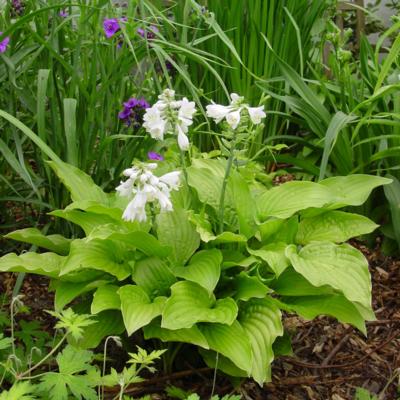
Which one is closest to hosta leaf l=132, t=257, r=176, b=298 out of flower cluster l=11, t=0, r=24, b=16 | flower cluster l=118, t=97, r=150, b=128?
flower cluster l=118, t=97, r=150, b=128

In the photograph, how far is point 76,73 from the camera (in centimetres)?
199

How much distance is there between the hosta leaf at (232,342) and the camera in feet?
5.09

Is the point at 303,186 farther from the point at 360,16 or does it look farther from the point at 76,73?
the point at 360,16

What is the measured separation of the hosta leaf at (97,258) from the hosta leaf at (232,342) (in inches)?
10.4

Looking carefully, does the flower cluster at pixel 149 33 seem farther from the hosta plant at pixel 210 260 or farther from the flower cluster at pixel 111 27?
the hosta plant at pixel 210 260

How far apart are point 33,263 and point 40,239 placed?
11cm

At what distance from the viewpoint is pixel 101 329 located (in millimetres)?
1712

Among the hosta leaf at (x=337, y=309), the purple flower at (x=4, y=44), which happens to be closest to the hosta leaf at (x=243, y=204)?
the hosta leaf at (x=337, y=309)

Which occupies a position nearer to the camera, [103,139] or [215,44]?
[103,139]

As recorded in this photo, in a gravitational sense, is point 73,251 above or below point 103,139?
below

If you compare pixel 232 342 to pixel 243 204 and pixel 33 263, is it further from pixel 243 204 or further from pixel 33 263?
pixel 33 263

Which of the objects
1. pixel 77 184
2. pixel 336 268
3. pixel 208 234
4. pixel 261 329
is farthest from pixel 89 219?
pixel 336 268

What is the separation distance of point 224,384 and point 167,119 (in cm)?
76

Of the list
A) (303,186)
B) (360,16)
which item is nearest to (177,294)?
(303,186)
